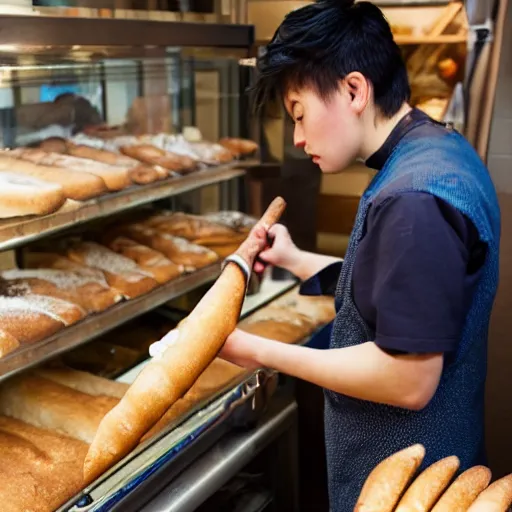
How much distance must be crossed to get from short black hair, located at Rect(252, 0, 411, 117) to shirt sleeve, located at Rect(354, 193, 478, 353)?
0.26 m

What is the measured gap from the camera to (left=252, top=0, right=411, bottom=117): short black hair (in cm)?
110

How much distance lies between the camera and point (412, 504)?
94cm

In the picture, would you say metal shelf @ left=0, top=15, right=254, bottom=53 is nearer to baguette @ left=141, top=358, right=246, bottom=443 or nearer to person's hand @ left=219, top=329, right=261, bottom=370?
person's hand @ left=219, top=329, right=261, bottom=370

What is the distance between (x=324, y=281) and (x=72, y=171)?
64 centimetres

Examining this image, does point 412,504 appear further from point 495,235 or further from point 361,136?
point 361,136

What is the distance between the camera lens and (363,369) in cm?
103

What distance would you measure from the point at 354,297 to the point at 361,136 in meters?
0.29

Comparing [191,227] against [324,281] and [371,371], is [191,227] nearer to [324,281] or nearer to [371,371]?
→ [324,281]

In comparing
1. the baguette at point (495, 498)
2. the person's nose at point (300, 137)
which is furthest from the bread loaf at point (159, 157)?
the baguette at point (495, 498)

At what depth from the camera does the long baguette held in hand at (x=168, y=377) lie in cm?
107

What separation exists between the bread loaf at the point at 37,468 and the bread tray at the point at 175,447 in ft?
0.13

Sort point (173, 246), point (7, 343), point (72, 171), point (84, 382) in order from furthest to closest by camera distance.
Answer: point (173, 246) < point (84, 382) < point (72, 171) < point (7, 343)

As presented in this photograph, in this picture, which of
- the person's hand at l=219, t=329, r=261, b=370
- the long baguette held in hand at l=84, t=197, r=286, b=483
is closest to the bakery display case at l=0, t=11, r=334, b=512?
the long baguette held in hand at l=84, t=197, r=286, b=483

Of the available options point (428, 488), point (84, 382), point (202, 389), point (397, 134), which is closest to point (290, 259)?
point (202, 389)
